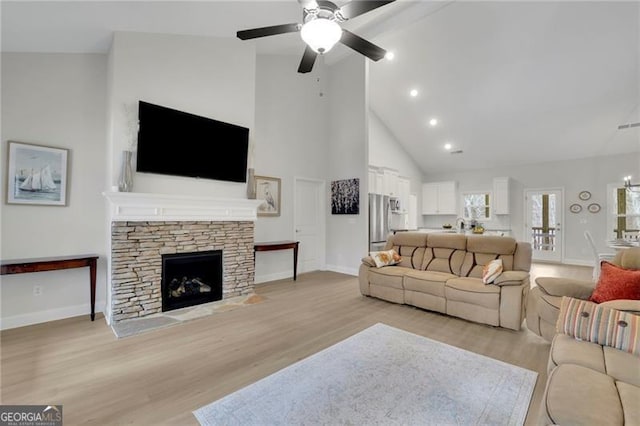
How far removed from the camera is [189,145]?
149 inches

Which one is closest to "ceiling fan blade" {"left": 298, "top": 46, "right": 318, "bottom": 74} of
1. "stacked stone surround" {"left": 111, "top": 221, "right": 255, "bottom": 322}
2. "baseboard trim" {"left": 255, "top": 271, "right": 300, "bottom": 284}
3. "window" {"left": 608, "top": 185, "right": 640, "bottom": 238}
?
"stacked stone surround" {"left": 111, "top": 221, "right": 255, "bottom": 322}

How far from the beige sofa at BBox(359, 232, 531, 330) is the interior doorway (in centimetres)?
203

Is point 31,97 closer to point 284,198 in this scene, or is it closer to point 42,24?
point 42,24

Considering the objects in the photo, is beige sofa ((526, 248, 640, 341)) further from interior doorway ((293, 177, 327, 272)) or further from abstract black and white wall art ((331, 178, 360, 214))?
interior doorway ((293, 177, 327, 272))

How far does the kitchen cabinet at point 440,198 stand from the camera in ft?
30.0

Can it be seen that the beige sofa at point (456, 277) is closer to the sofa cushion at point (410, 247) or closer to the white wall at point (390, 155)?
the sofa cushion at point (410, 247)

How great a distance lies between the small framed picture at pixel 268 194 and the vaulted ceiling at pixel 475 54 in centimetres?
240

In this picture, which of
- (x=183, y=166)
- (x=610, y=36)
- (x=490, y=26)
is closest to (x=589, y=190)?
(x=610, y=36)

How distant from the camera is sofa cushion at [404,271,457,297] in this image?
3.52 m

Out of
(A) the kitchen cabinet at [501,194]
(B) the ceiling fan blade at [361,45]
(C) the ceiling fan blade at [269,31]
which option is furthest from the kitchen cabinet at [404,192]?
(C) the ceiling fan blade at [269,31]

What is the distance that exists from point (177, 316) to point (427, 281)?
3174mm

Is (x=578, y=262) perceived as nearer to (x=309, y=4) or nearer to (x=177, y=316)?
(x=309, y=4)

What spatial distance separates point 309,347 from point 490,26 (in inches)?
228

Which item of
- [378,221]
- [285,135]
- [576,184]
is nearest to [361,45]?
[285,135]
